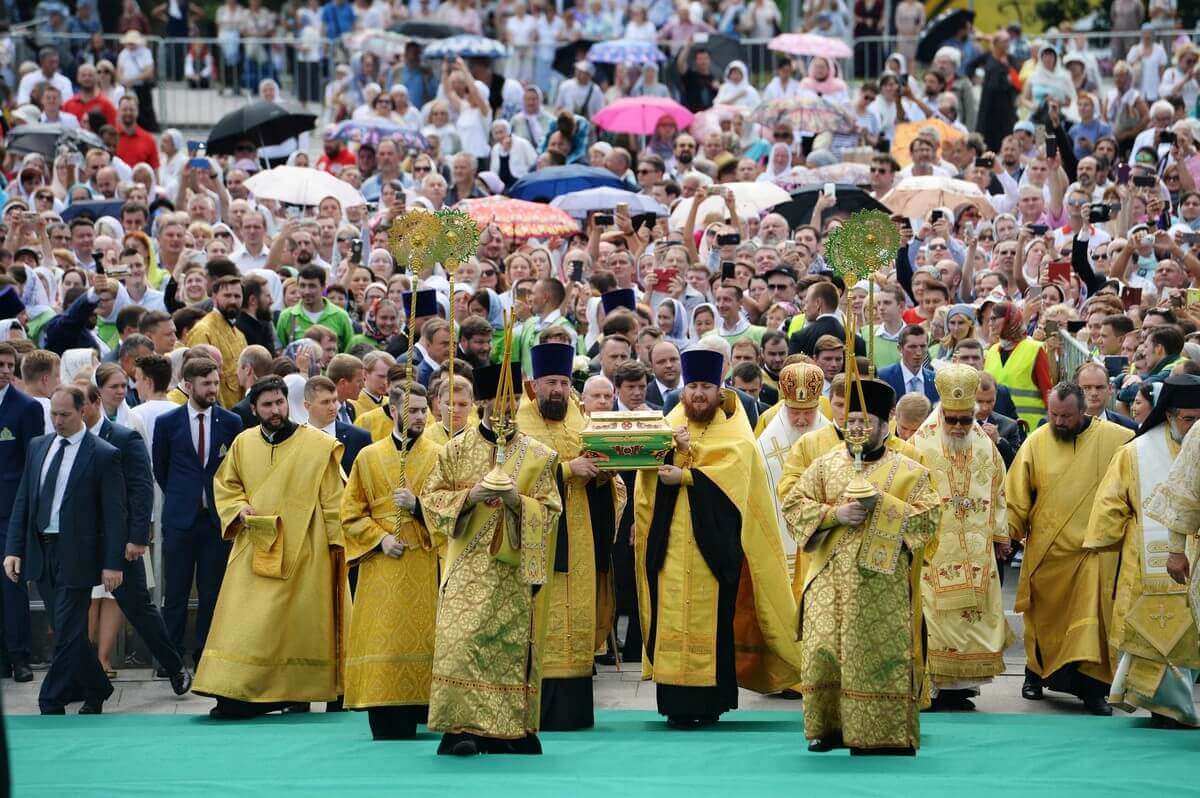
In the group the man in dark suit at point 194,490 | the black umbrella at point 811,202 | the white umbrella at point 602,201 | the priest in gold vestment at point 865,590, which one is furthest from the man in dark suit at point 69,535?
the black umbrella at point 811,202

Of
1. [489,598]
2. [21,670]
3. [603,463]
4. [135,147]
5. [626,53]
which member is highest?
[626,53]

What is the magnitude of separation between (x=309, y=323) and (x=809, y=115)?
855cm

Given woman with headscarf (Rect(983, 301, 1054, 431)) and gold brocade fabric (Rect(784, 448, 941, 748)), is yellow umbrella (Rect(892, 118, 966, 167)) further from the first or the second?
gold brocade fabric (Rect(784, 448, 941, 748))

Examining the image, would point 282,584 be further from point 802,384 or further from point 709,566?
point 802,384

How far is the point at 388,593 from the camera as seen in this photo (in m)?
11.5

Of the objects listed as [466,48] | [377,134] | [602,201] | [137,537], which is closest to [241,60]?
[466,48]

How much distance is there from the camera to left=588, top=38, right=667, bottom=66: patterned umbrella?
84.5 ft

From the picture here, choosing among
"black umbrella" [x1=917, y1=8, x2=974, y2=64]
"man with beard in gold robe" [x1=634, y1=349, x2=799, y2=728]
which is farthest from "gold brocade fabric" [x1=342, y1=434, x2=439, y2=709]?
"black umbrella" [x1=917, y1=8, x2=974, y2=64]

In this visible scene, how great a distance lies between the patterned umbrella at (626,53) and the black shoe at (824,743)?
15914mm

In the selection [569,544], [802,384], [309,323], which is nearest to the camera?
[569,544]

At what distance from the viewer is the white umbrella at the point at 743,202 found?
A: 19906mm

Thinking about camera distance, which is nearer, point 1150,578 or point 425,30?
point 1150,578

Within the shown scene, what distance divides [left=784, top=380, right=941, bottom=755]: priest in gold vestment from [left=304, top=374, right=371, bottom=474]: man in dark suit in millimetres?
3175

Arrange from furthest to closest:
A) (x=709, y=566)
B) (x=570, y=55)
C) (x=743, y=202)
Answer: (x=570, y=55)
(x=743, y=202)
(x=709, y=566)
